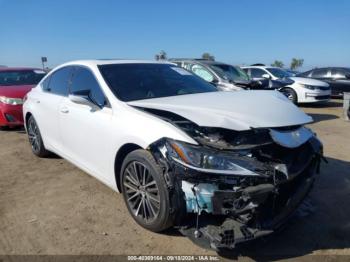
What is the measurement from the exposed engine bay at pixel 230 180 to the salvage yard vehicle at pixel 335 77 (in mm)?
13053

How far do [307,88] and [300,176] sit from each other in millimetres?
10121

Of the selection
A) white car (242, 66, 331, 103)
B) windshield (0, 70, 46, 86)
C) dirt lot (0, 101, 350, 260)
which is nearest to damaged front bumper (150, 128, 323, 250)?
dirt lot (0, 101, 350, 260)

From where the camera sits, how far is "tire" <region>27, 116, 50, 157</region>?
18.9 ft

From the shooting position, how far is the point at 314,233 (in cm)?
342

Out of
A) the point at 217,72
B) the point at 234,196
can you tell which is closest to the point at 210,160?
the point at 234,196

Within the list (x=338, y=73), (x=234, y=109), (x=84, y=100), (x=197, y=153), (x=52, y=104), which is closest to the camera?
(x=197, y=153)

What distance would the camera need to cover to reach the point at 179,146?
2967 millimetres

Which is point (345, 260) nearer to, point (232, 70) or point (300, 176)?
point (300, 176)

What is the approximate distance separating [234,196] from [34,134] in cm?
430

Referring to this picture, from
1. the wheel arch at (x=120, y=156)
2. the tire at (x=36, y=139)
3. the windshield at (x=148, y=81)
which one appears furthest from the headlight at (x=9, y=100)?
the wheel arch at (x=120, y=156)

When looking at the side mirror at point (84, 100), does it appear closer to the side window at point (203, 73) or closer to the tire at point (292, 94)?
the side window at point (203, 73)

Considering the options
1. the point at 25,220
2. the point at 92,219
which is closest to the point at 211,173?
the point at 92,219

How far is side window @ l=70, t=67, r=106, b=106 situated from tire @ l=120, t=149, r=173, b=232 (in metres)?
0.90

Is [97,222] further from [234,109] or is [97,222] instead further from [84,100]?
[234,109]
